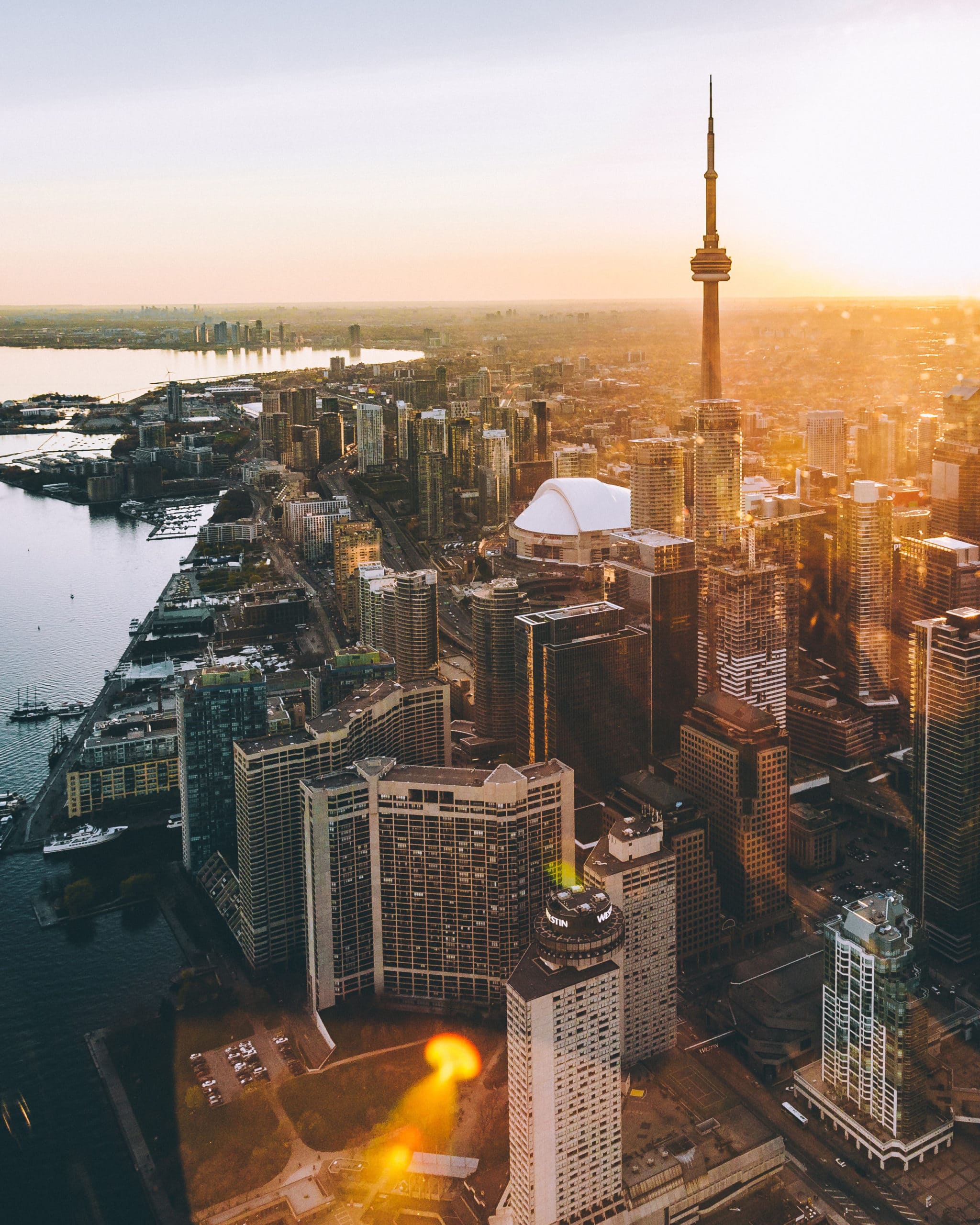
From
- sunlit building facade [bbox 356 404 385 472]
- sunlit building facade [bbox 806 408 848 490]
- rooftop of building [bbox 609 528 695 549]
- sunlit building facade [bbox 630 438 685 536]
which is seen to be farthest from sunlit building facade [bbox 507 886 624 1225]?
sunlit building facade [bbox 356 404 385 472]

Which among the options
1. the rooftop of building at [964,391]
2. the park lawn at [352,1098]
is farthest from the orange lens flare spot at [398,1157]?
the rooftop of building at [964,391]

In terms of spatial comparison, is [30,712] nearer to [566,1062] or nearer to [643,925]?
[643,925]

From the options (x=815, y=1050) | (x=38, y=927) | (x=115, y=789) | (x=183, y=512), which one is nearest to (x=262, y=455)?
(x=183, y=512)

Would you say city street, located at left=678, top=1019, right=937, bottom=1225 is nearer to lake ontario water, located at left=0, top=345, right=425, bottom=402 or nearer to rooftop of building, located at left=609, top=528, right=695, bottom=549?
rooftop of building, located at left=609, top=528, right=695, bottom=549

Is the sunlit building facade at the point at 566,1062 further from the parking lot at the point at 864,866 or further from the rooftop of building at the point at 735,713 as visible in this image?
the parking lot at the point at 864,866

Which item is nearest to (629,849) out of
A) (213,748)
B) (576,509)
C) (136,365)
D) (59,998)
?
(213,748)

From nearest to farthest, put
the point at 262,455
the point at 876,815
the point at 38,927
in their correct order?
1. the point at 38,927
2. the point at 876,815
3. the point at 262,455

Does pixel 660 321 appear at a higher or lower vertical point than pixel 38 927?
higher

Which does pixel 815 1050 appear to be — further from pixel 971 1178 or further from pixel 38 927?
pixel 38 927

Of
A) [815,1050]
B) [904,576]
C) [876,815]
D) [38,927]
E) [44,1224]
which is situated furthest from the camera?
[904,576]
